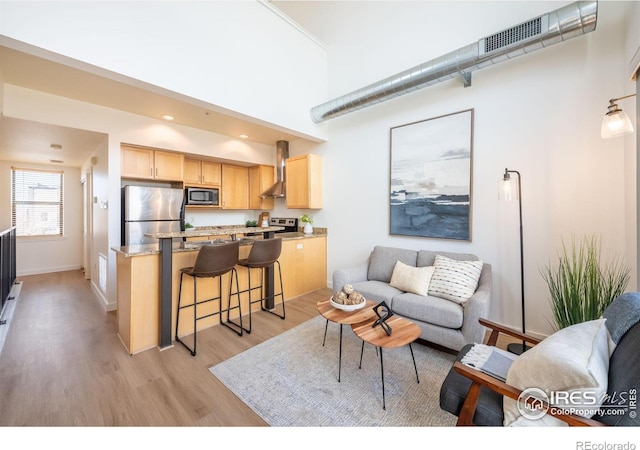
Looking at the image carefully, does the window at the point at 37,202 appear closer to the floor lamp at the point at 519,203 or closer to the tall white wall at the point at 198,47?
the tall white wall at the point at 198,47

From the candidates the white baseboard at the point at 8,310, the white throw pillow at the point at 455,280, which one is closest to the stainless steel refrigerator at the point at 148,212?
the white baseboard at the point at 8,310

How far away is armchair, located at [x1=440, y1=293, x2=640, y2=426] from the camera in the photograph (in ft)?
3.07

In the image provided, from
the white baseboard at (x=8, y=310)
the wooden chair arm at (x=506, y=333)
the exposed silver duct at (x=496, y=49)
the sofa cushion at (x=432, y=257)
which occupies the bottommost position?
the white baseboard at (x=8, y=310)

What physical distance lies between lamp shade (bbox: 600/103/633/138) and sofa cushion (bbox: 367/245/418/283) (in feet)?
6.49

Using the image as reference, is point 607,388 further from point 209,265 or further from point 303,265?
point 303,265

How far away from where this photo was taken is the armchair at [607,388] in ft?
3.07

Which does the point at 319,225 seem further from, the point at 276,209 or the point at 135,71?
the point at 135,71

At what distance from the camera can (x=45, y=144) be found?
12.9 ft

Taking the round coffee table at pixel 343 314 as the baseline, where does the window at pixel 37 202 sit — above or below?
above

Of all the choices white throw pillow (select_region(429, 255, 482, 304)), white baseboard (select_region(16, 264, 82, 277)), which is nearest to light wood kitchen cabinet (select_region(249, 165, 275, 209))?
white throw pillow (select_region(429, 255, 482, 304))

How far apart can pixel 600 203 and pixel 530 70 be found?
1.47 m

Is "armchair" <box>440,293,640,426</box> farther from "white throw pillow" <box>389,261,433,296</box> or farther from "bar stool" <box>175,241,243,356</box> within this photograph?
"bar stool" <box>175,241,243,356</box>

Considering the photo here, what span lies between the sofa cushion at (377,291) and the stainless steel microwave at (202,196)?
319 centimetres
